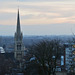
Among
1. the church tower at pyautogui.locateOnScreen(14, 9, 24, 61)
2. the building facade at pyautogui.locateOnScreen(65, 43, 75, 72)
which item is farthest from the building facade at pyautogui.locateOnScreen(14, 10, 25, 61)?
the building facade at pyautogui.locateOnScreen(65, 43, 75, 72)

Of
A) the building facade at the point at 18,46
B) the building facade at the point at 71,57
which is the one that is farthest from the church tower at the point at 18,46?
the building facade at the point at 71,57

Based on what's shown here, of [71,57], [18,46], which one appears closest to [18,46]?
[18,46]

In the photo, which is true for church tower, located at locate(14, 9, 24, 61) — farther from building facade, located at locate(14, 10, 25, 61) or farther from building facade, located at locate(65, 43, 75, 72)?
building facade, located at locate(65, 43, 75, 72)

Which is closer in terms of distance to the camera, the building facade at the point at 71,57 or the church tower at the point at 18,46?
the building facade at the point at 71,57

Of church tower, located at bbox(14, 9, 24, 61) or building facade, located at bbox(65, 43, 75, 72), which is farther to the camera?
church tower, located at bbox(14, 9, 24, 61)

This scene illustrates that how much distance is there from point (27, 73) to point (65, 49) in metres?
13.7

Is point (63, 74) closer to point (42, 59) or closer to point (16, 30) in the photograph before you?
point (42, 59)

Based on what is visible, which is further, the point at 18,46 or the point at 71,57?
the point at 18,46

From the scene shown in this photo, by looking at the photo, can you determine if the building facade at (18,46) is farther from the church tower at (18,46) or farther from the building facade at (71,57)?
the building facade at (71,57)

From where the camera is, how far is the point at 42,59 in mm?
25719

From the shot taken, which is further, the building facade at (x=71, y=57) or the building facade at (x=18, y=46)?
the building facade at (x=18, y=46)

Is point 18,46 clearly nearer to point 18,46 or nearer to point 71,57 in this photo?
point 18,46

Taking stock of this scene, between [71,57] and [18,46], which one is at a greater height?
[71,57]

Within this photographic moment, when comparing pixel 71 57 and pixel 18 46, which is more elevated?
pixel 71 57
